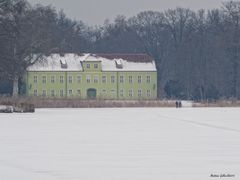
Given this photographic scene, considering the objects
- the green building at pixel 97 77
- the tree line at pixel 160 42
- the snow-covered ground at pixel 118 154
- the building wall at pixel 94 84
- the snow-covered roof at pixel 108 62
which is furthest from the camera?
the building wall at pixel 94 84

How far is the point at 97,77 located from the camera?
10406 cm

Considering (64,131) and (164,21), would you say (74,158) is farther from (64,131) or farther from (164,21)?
(164,21)

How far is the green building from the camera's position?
103 m

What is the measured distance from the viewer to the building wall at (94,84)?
103m

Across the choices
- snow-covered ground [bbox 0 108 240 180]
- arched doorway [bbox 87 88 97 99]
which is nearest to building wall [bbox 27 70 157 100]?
arched doorway [bbox 87 88 97 99]

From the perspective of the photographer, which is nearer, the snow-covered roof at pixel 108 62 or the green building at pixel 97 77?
the snow-covered roof at pixel 108 62

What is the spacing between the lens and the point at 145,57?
10288 cm

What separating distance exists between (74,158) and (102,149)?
8.61ft

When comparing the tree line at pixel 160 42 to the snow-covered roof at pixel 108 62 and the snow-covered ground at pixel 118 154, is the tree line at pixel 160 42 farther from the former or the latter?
the snow-covered ground at pixel 118 154

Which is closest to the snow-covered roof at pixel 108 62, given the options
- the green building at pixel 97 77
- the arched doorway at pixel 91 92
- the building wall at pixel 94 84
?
the green building at pixel 97 77

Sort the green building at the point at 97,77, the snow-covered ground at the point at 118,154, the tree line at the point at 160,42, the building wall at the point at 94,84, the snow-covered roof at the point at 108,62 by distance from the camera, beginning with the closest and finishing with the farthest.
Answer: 1. the snow-covered ground at the point at 118,154
2. the tree line at the point at 160,42
3. the snow-covered roof at the point at 108,62
4. the green building at the point at 97,77
5. the building wall at the point at 94,84

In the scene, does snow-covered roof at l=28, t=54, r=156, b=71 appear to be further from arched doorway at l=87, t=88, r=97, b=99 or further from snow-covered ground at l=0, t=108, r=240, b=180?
snow-covered ground at l=0, t=108, r=240, b=180

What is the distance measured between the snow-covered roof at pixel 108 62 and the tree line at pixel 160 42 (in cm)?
238

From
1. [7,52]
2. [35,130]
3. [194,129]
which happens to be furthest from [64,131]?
[7,52]
